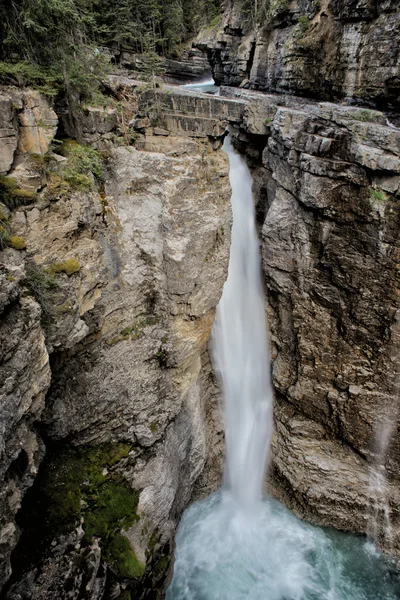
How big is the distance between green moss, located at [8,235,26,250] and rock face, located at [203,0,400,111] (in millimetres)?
12552

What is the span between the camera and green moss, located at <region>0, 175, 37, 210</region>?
782cm

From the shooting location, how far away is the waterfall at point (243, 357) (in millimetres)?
14492

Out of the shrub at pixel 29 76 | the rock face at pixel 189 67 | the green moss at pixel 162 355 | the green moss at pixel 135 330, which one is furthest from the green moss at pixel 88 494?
the rock face at pixel 189 67

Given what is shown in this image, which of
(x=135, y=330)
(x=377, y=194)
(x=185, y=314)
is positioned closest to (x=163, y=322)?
(x=185, y=314)

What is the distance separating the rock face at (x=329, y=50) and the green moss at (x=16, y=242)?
1255cm

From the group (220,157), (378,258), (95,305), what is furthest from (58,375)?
(378,258)

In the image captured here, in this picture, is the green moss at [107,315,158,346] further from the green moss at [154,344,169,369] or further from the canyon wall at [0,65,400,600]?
the green moss at [154,344,169,369]

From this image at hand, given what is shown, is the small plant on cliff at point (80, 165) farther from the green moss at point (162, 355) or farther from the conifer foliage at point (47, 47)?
the green moss at point (162, 355)

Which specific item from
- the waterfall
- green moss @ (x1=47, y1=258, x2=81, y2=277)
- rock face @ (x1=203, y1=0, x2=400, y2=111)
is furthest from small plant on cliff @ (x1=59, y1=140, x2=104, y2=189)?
rock face @ (x1=203, y1=0, x2=400, y2=111)

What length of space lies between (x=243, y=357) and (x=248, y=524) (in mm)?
6265

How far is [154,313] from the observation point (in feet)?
37.8

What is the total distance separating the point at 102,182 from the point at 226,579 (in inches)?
521

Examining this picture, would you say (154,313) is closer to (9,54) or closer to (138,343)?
(138,343)

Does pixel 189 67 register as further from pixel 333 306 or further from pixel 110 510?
pixel 110 510
